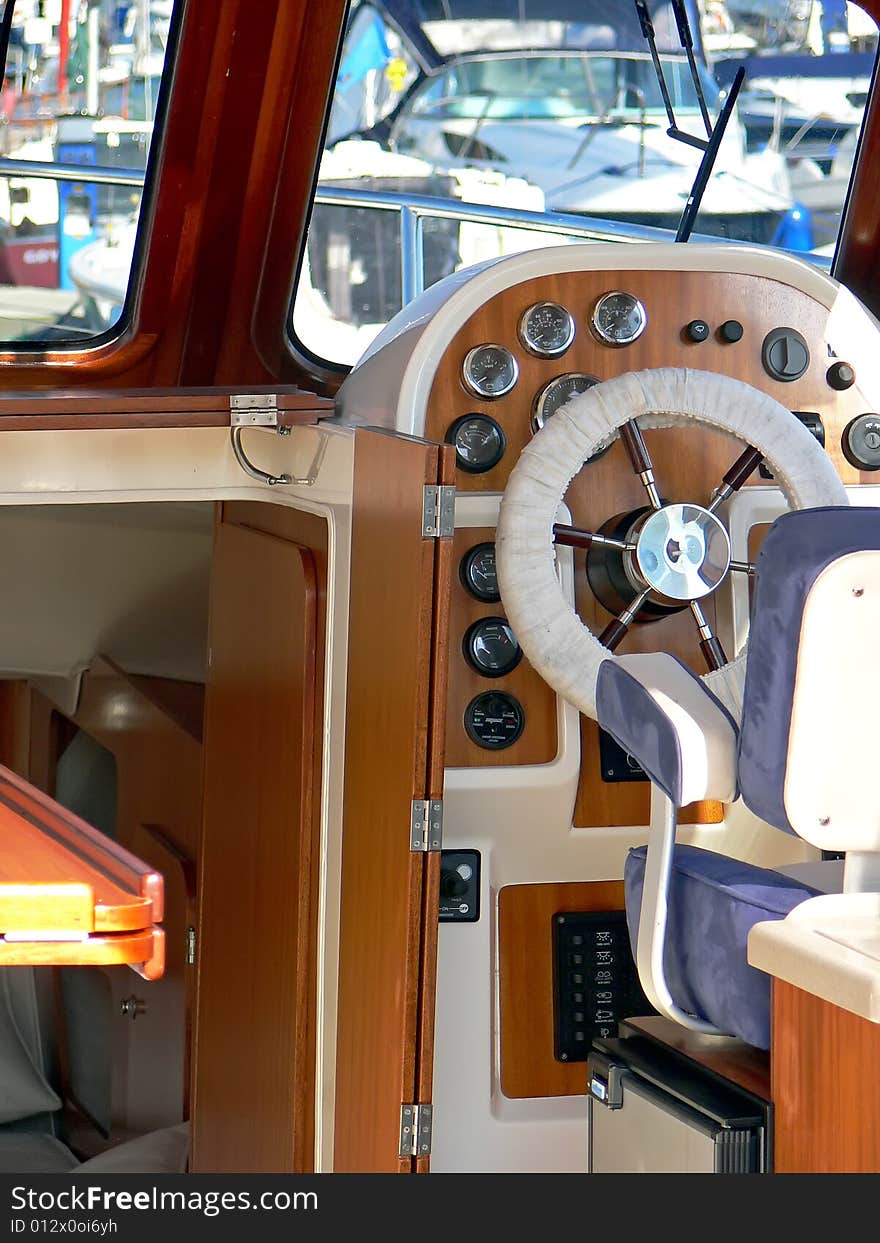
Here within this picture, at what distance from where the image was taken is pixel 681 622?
2.84 m

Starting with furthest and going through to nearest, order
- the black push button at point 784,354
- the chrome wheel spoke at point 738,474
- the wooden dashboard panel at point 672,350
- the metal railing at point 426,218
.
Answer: the metal railing at point 426,218
the black push button at point 784,354
the wooden dashboard panel at point 672,350
the chrome wheel spoke at point 738,474

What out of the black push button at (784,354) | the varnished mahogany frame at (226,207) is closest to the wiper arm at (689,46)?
the varnished mahogany frame at (226,207)

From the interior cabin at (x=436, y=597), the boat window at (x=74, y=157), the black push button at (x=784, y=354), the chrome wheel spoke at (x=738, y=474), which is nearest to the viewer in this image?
the interior cabin at (x=436, y=597)

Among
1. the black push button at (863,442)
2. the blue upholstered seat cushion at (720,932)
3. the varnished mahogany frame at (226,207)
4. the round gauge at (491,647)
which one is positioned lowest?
the blue upholstered seat cushion at (720,932)

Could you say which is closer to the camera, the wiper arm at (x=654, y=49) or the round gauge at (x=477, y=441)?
the round gauge at (x=477, y=441)

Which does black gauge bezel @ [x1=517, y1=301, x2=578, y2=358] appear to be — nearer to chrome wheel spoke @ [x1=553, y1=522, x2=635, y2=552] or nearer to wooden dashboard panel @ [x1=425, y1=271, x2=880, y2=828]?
wooden dashboard panel @ [x1=425, y1=271, x2=880, y2=828]

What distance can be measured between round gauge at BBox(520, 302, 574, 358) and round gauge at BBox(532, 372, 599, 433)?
51mm

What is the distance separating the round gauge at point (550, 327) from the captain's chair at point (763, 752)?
854 millimetres

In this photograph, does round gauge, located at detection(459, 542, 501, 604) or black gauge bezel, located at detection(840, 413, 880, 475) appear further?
black gauge bezel, located at detection(840, 413, 880, 475)

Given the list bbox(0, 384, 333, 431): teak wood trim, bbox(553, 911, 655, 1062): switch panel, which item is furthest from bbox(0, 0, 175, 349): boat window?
bbox(553, 911, 655, 1062): switch panel

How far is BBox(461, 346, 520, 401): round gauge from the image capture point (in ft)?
9.19

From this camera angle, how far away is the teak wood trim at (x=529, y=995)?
2.72 metres

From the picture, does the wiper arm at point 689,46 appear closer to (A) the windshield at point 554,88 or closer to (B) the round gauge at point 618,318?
(A) the windshield at point 554,88

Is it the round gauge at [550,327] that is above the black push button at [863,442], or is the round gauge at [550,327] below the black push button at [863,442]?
above
